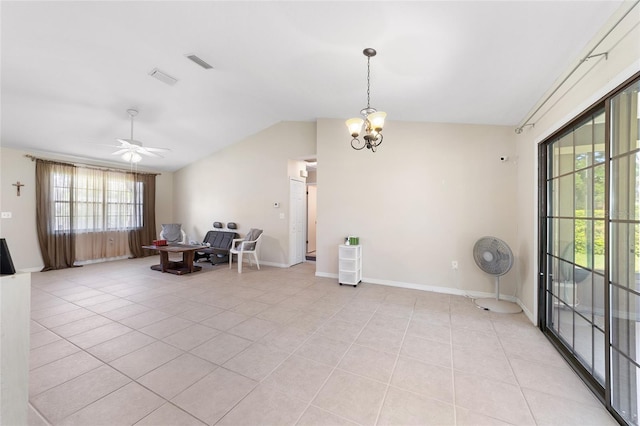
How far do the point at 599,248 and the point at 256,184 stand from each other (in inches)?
221

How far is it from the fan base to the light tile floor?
12cm

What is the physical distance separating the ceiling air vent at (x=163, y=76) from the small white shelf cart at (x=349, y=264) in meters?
3.42

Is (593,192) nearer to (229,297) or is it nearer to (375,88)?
(375,88)

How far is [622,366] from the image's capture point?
5.22ft

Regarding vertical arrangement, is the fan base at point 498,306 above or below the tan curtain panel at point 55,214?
below

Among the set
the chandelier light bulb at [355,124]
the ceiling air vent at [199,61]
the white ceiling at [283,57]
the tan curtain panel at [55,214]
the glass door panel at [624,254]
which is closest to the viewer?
the glass door panel at [624,254]

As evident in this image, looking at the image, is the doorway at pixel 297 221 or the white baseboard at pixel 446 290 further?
the doorway at pixel 297 221

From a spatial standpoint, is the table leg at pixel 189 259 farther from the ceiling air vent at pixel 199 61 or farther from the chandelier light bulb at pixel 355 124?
the chandelier light bulb at pixel 355 124

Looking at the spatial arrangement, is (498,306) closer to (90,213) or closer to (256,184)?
(256,184)

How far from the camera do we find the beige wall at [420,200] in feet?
12.4

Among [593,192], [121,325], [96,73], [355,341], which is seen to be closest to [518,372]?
[355,341]

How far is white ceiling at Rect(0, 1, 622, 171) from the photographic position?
2.06 metres

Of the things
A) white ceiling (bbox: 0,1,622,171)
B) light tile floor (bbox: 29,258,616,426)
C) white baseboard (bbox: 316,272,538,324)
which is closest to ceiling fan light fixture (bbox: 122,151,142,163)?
white ceiling (bbox: 0,1,622,171)

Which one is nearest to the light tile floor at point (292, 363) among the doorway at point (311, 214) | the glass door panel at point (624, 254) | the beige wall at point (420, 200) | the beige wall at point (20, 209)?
the glass door panel at point (624, 254)
